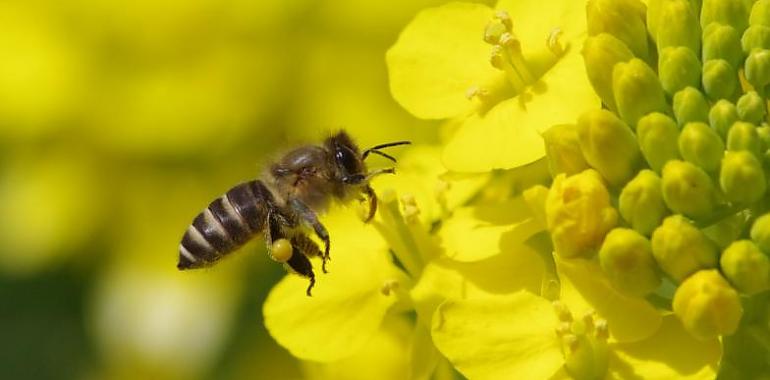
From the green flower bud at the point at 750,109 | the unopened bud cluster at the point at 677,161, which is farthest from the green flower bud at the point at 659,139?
the green flower bud at the point at 750,109

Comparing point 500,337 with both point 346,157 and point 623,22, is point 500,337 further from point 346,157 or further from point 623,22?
point 346,157

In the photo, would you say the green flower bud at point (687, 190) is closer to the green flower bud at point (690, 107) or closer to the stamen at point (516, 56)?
the green flower bud at point (690, 107)

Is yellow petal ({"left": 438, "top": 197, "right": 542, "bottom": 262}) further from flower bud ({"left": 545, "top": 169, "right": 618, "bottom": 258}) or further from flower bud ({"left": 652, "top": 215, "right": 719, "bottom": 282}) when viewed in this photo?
flower bud ({"left": 652, "top": 215, "right": 719, "bottom": 282})

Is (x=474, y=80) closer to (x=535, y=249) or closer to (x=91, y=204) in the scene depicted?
(x=535, y=249)

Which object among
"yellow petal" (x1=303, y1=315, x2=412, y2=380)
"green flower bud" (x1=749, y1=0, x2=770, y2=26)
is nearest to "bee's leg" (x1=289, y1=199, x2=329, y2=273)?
"yellow petal" (x1=303, y1=315, x2=412, y2=380)

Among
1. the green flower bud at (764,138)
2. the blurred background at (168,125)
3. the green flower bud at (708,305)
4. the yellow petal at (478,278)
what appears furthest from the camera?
the blurred background at (168,125)

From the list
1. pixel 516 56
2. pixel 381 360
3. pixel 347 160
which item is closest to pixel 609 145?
pixel 516 56
